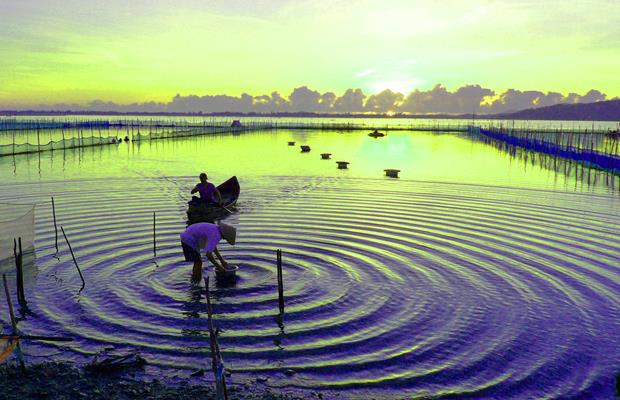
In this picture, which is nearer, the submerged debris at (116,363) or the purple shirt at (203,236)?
the submerged debris at (116,363)

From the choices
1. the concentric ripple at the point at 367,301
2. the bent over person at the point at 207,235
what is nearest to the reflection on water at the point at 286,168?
the concentric ripple at the point at 367,301

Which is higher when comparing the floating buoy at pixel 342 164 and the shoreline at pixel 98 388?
the floating buoy at pixel 342 164

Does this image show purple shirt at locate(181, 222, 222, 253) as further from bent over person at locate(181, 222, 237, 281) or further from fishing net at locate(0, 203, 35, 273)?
fishing net at locate(0, 203, 35, 273)

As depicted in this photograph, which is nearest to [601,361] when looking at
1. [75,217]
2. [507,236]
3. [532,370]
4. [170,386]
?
[532,370]

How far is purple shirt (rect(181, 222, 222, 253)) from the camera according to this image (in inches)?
523

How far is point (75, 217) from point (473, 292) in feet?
57.9

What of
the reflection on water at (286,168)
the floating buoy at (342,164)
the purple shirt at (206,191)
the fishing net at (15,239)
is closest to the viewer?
the fishing net at (15,239)

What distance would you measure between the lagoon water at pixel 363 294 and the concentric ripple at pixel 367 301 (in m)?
0.05

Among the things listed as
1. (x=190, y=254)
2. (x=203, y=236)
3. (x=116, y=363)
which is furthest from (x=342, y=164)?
(x=116, y=363)

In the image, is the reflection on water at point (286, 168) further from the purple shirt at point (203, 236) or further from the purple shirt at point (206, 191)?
the purple shirt at point (203, 236)

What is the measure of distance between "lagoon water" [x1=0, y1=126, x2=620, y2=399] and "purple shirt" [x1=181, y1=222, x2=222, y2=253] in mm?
1345

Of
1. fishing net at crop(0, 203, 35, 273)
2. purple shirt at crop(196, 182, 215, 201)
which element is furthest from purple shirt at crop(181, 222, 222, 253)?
A: purple shirt at crop(196, 182, 215, 201)

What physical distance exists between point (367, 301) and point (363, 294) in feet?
1.67

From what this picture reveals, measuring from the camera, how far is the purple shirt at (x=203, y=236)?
13289 millimetres
